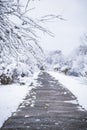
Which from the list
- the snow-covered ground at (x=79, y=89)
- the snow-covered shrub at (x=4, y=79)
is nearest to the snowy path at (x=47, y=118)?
the snow-covered ground at (x=79, y=89)

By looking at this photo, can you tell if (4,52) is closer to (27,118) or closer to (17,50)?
(17,50)

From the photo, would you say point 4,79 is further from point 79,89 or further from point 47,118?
point 47,118

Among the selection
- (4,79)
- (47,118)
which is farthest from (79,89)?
(47,118)

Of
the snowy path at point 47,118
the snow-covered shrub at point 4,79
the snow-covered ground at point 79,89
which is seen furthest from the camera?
the snow-covered shrub at point 4,79

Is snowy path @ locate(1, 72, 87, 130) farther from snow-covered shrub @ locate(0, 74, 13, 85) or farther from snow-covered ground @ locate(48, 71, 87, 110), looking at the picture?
snow-covered shrub @ locate(0, 74, 13, 85)

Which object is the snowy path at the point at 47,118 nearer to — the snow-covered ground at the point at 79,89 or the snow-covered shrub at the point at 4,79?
the snow-covered ground at the point at 79,89

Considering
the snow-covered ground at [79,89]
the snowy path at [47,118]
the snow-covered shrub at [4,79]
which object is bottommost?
the snow-covered ground at [79,89]

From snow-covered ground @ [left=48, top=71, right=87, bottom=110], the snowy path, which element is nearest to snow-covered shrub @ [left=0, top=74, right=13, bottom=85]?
snow-covered ground @ [left=48, top=71, right=87, bottom=110]

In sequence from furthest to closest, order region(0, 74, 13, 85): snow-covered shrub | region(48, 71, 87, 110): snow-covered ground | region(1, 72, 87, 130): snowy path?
1. region(0, 74, 13, 85): snow-covered shrub
2. region(48, 71, 87, 110): snow-covered ground
3. region(1, 72, 87, 130): snowy path

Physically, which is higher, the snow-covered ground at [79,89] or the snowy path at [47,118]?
the snowy path at [47,118]

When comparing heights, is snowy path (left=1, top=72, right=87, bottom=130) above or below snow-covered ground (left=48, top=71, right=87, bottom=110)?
above

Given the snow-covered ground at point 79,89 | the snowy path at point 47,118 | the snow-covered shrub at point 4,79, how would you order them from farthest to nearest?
the snow-covered shrub at point 4,79
the snow-covered ground at point 79,89
the snowy path at point 47,118

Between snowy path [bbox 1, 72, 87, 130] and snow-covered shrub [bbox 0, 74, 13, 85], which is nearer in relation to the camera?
snowy path [bbox 1, 72, 87, 130]

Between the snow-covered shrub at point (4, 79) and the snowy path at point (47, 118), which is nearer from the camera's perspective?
the snowy path at point (47, 118)
